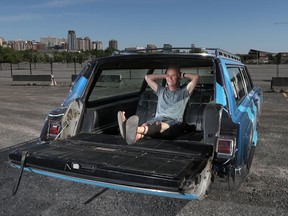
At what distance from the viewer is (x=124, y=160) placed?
3.37 m

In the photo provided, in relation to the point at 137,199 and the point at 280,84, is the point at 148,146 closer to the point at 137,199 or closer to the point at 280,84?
the point at 137,199

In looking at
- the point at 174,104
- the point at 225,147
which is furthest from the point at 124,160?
the point at 174,104

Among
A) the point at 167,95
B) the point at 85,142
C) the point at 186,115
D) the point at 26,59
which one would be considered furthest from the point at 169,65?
the point at 26,59

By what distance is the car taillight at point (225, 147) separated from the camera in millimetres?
3350

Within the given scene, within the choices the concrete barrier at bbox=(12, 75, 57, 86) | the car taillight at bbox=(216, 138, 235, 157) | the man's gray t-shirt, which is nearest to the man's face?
the man's gray t-shirt

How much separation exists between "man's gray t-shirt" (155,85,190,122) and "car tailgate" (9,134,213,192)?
922 millimetres

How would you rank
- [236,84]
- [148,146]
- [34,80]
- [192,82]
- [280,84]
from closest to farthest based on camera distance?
[148,146] < [236,84] < [192,82] < [280,84] < [34,80]

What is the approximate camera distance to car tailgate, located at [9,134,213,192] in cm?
296

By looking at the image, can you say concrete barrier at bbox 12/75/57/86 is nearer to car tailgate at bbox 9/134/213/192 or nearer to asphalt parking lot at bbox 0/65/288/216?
asphalt parking lot at bbox 0/65/288/216

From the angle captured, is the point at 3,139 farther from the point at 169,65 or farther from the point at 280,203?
the point at 280,203

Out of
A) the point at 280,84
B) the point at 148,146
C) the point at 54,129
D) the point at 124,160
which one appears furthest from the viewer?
the point at 280,84

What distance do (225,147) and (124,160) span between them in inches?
38.2

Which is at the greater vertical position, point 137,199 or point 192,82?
point 192,82

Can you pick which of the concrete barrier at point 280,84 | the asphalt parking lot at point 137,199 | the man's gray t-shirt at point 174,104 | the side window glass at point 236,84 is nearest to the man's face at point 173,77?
the man's gray t-shirt at point 174,104
